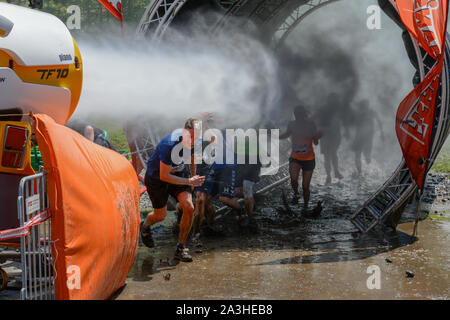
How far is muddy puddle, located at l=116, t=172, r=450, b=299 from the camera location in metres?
5.01

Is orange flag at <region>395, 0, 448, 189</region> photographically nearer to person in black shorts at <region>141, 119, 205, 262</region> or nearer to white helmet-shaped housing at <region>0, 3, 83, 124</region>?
person in black shorts at <region>141, 119, 205, 262</region>

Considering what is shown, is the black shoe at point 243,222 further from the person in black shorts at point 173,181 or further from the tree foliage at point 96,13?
the tree foliage at point 96,13

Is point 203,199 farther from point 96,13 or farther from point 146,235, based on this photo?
point 96,13

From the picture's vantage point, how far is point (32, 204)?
12.3 ft

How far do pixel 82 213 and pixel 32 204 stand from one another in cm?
41

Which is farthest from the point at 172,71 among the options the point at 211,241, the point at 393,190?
the point at 393,190

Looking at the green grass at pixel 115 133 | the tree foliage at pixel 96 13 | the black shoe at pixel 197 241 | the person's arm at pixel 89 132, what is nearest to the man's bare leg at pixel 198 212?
the black shoe at pixel 197 241

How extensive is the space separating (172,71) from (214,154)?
3579mm

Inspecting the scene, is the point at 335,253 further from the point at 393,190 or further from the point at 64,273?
the point at 64,273

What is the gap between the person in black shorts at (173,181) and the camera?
19.5 feet

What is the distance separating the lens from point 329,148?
12.8m

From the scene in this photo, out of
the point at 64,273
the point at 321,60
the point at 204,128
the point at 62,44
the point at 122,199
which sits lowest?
the point at 64,273


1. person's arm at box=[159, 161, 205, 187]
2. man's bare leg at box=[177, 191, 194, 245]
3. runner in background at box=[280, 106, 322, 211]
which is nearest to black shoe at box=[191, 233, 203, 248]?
man's bare leg at box=[177, 191, 194, 245]

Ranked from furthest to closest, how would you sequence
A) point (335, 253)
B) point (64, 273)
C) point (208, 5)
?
point (208, 5) → point (335, 253) → point (64, 273)
